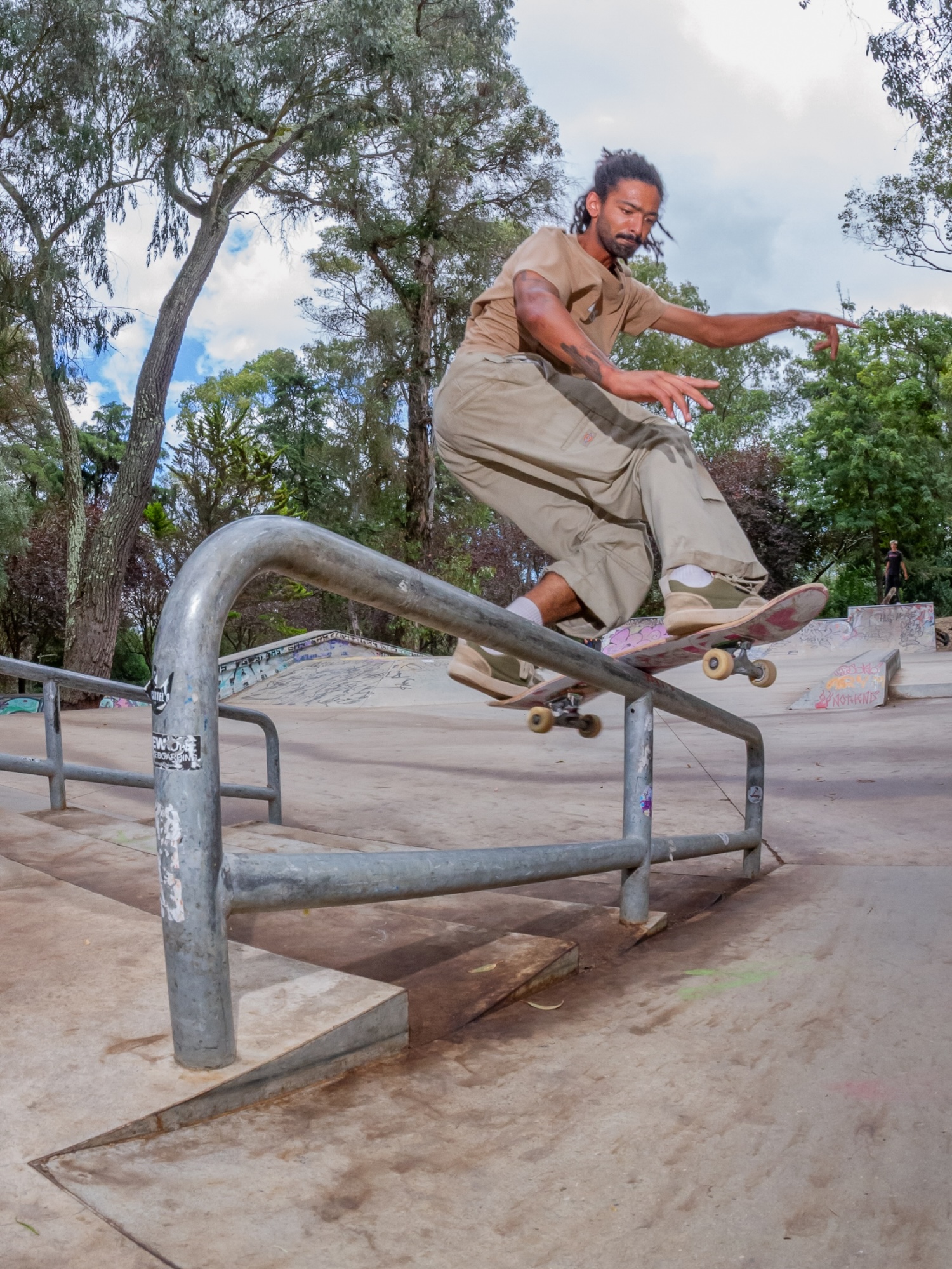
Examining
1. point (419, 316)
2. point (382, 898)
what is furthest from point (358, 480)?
point (382, 898)

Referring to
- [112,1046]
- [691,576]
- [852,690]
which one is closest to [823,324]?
[691,576]

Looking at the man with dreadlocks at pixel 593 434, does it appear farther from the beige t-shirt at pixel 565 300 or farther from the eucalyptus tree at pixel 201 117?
the eucalyptus tree at pixel 201 117

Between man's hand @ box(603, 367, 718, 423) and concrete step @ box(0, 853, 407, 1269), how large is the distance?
1.38m

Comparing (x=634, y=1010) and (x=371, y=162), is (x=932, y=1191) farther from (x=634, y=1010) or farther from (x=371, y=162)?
(x=371, y=162)

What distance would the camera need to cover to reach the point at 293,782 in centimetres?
582

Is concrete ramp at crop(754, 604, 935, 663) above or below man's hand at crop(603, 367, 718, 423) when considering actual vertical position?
below

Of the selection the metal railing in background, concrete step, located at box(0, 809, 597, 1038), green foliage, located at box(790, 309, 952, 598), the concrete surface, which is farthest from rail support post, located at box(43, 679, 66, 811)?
green foliage, located at box(790, 309, 952, 598)

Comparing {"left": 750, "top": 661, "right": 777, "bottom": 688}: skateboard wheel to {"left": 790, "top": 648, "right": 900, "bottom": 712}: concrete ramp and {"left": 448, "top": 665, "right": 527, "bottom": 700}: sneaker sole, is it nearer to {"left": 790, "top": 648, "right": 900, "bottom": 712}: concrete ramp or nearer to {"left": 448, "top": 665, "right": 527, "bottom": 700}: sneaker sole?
{"left": 448, "top": 665, "right": 527, "bottom": 700}: sneaker sole

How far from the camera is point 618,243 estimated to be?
267 centimetres

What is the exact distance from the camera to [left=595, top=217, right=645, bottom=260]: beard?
105 inches

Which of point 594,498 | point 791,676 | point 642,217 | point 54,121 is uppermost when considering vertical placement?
point 54,121

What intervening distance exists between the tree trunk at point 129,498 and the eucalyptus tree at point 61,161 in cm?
59

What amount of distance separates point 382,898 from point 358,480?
76.9 feet

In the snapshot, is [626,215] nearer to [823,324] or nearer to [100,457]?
[823,324]
